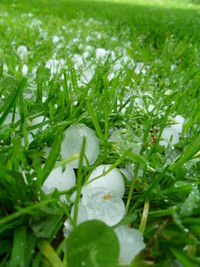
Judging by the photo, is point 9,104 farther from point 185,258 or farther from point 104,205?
point 185,258

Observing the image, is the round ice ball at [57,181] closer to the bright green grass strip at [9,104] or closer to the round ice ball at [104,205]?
the round ice ball at [104,205]

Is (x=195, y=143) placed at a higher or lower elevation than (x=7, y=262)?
higher

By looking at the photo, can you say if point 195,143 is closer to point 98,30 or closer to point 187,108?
point 187,108

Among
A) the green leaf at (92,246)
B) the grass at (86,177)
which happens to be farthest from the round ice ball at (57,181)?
the green leaf at (92,246)

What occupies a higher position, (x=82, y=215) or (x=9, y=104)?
(x=9, y=104)

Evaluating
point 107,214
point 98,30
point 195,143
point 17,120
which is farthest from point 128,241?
point 98,30

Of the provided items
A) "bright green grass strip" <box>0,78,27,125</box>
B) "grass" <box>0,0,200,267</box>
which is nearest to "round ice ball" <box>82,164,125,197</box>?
"grass" <box>0,0,200,267</box>

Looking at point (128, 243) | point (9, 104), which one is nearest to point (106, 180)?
point (128, 243)
